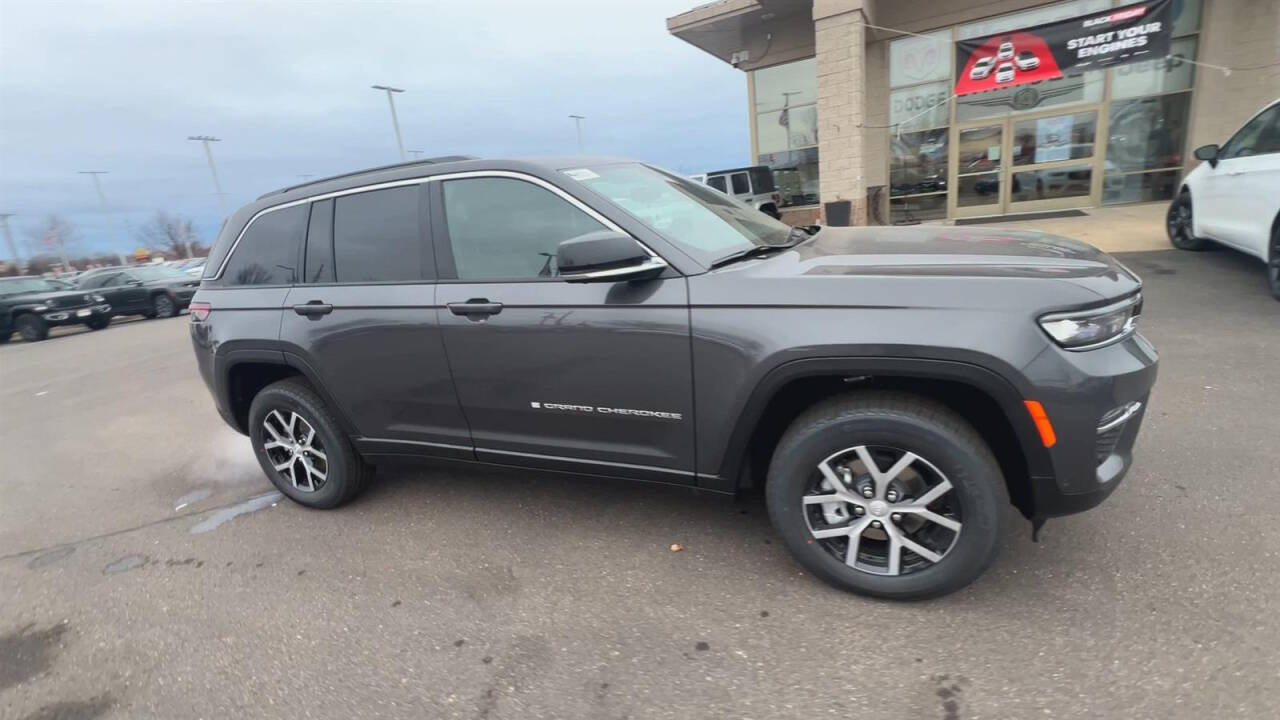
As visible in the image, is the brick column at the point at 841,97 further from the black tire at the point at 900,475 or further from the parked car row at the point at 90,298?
the parked car row at the point at 90,298

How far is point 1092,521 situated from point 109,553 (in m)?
4.97

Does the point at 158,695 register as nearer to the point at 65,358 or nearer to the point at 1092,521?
the point at 1092,521

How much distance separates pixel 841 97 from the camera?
12.3 metres

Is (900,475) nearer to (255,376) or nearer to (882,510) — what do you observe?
(882,510)

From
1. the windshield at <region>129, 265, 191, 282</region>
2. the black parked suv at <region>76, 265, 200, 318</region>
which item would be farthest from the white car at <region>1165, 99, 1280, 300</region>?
the windshield at <region>129, 265, 191, 282</region>

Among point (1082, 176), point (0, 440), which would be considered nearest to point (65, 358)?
point (0, 440)

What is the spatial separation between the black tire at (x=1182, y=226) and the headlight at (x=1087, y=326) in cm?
768

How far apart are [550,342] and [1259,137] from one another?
7.36 m

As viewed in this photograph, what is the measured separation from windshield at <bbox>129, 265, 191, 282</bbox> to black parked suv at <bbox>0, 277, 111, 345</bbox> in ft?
5.30

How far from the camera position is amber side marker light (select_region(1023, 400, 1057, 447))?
2.22m

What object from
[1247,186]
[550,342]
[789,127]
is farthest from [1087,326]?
[789,127]

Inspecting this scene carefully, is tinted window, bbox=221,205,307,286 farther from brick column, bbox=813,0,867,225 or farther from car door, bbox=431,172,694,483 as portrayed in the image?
brick column, bbox=813,0,867,225

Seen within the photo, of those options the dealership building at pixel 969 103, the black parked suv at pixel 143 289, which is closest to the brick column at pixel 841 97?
the dealership building at pixel 969 103

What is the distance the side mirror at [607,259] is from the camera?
2.50 metres
